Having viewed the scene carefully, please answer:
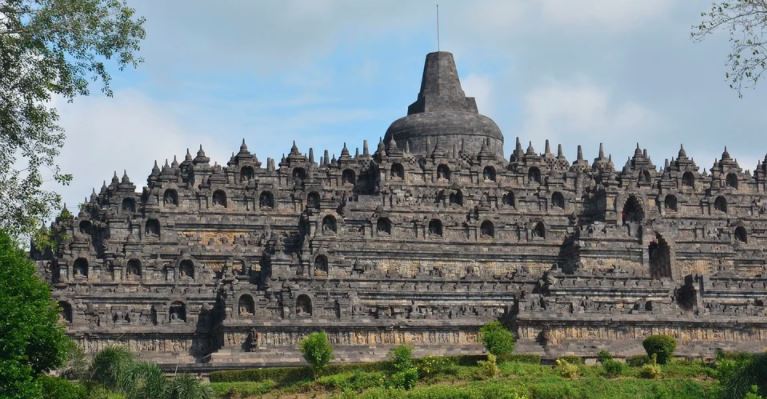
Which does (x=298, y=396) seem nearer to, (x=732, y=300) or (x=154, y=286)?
(x=154, y=286)

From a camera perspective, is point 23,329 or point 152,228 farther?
point 152,228

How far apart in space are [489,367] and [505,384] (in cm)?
265

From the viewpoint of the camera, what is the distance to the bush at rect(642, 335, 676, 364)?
75688 mm

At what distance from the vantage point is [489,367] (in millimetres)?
71688

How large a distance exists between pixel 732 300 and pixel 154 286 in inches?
1250

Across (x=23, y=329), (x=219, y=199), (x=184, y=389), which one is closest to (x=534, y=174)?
(x=219, y=199)

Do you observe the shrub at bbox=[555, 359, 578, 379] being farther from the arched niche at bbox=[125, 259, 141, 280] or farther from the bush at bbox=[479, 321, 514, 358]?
the arched niche at bbox=[125, 259, 141, 280]

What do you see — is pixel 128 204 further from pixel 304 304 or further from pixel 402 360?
pixel 402 360

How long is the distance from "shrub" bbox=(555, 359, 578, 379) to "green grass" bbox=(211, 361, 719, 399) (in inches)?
11.1

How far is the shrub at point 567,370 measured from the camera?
71.8m

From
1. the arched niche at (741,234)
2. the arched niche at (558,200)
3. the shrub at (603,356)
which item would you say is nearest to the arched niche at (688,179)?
the arched niche at (741,234)

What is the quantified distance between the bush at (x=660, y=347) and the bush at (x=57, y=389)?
27.3 meters

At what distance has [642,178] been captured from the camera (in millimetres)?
103375

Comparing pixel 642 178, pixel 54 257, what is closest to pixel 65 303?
pixel 54 257
